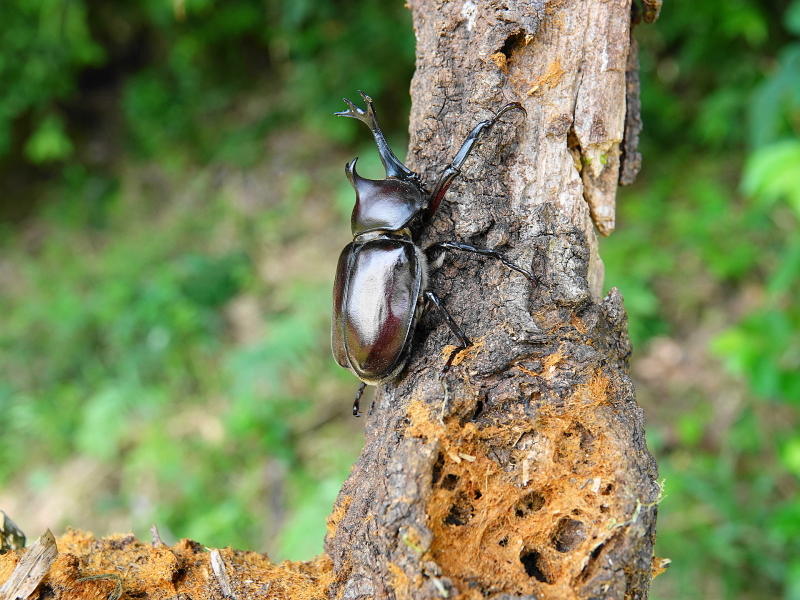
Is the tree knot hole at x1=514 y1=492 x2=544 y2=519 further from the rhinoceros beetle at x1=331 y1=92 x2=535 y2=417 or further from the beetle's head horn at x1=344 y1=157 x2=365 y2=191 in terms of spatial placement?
the beetle's head horn at x1=344 y1=157 x2=365 y2=191

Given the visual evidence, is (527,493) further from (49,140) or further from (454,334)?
(49,140)

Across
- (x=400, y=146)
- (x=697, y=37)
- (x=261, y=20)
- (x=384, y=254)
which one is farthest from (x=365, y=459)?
(x=261, y=20)

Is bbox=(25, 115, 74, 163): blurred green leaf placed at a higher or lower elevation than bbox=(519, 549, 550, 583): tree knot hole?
higher

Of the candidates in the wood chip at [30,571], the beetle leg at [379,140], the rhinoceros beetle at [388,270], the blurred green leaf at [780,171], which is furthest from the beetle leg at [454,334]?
the blurred green leaf at [780,171]

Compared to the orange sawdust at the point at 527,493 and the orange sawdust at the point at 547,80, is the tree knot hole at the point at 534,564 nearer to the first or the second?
the orange sawdust at the point at 527,493

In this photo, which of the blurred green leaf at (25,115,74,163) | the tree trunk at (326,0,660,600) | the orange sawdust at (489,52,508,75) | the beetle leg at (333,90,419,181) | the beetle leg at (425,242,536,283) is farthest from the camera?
the blurred green leaf at (25,115,74,163)

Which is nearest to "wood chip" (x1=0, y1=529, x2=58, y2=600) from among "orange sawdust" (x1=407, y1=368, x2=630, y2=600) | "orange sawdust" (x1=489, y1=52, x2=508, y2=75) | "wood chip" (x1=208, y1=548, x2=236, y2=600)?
"wood chip" (x1=208, y1=548, x2=236, y2=600)

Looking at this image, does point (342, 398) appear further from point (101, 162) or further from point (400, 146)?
point (101, 162)

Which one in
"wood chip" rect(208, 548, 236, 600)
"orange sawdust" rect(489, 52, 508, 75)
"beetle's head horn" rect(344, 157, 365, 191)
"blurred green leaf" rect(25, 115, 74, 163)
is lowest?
"wood chip" rect(208, 548, 236, 600)
